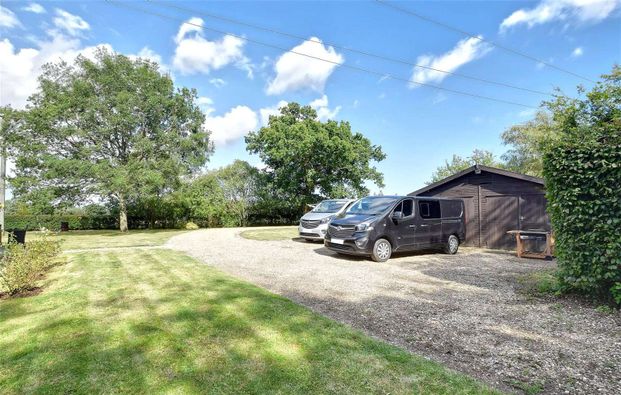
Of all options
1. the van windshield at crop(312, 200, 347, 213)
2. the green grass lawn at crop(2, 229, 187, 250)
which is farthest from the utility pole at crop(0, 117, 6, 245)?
the van windshield at crop(312, 200, 347, 213)

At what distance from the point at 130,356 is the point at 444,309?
3.73 metres

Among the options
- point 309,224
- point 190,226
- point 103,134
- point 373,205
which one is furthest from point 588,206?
point 190,226

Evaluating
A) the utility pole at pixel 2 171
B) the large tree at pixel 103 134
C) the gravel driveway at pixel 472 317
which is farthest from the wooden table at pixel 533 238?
the large tree at pixel 103 134

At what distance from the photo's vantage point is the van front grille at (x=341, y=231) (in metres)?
8.08

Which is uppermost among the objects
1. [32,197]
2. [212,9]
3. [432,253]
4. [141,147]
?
[212,9]

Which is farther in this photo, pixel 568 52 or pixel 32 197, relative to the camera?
pixel 32 197

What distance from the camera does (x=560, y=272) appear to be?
15.1 feet

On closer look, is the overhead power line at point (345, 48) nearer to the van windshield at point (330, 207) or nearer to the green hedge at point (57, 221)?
the van windshield at point (330, 207)

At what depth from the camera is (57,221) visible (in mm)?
21750

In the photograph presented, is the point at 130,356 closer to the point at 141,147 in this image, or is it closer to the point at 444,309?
the point at 444,309

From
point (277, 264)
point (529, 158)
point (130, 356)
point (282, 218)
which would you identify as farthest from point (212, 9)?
point (529, 158)

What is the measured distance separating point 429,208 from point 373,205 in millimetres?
1778

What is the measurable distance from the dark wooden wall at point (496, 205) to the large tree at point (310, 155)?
13903 mm

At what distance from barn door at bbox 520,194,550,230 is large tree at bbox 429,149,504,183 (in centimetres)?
2930
